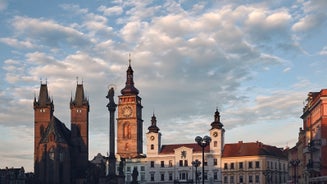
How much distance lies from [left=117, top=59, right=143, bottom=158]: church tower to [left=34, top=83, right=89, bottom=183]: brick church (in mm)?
12890

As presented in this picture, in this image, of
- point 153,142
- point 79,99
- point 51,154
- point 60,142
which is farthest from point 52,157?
point 153,142

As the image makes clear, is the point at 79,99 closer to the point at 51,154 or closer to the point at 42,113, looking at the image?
the point at 42,113

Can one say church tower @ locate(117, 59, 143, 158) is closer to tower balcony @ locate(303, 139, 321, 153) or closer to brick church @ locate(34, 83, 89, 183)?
brick church @ locate(34, 83, 89, 183)

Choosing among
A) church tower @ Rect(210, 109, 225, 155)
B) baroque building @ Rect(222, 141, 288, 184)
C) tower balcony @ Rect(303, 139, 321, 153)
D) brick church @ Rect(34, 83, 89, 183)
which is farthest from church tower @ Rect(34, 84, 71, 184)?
tower balcony @ Rect(303, 139, 321, 153)

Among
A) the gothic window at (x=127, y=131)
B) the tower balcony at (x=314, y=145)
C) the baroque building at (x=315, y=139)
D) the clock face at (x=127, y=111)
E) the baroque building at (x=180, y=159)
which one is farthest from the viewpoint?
the clock face at (x=127, y=111)

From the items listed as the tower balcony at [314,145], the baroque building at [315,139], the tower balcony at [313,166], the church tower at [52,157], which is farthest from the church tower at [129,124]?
the tower balcony at [313,166]

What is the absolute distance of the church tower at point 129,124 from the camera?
145 metres

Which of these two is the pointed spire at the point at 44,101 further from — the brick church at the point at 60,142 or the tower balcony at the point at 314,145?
the tower balcony at the point at 314,145

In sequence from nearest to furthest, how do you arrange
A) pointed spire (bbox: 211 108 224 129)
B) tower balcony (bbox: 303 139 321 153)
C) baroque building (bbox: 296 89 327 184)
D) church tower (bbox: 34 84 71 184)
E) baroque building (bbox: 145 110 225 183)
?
baroque building (bbox: 296 89 327 184) < tower balcony (bbox: 303 139 321 153) < church tower (bbox: 34 84 71 184) < baroque building (bbox: 145 110 225 183) < pointed spire (bbox: 211 108 224 129)

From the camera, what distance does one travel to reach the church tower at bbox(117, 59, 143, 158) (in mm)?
145125

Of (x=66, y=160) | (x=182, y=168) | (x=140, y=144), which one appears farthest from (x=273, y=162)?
(x=66, y=160)

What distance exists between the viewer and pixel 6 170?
13362cm

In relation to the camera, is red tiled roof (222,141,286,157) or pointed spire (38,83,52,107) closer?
red tiled roof (222,141,286,157)

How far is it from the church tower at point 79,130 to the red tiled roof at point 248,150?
106 feet
